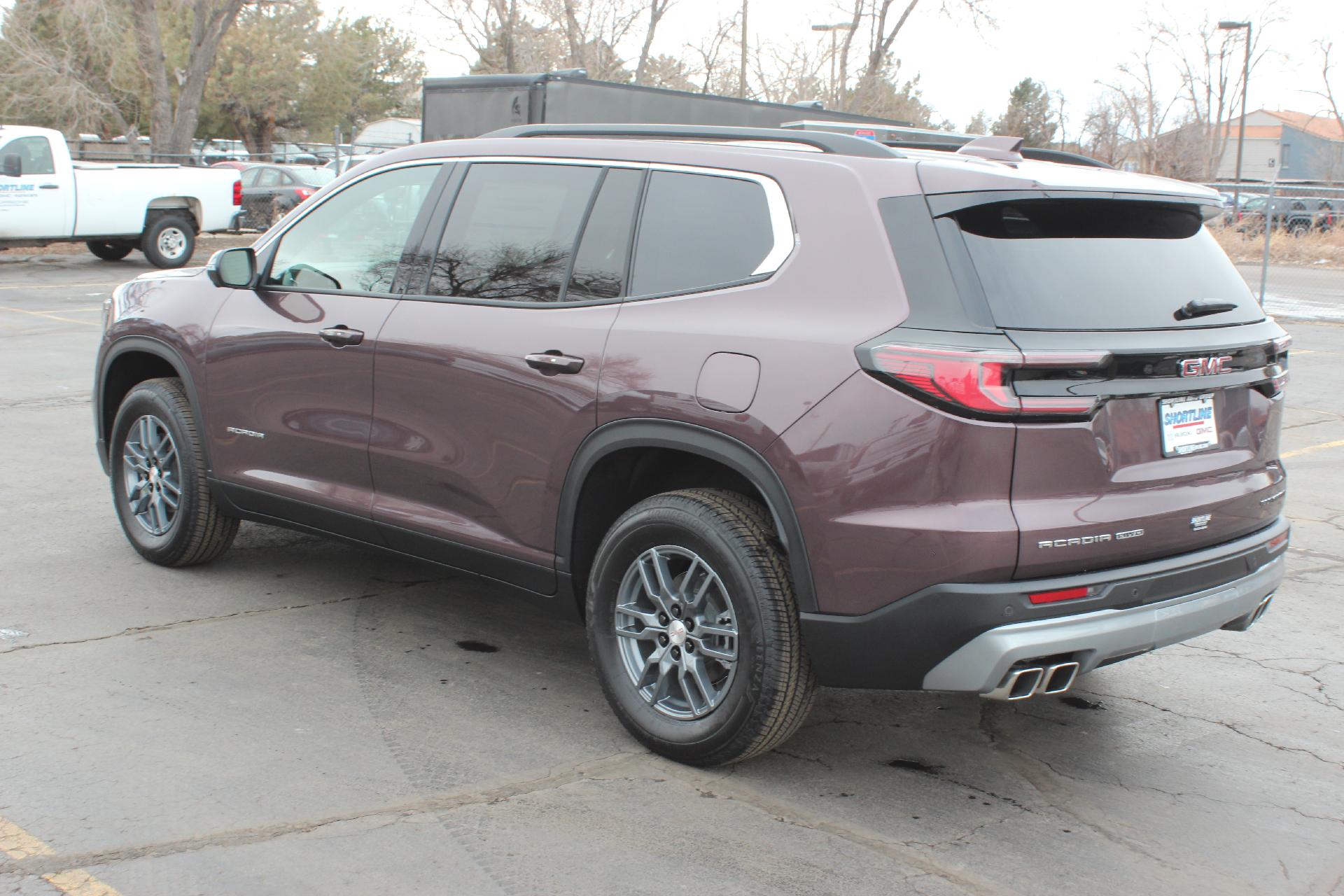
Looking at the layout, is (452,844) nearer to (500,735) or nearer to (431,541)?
(500,735)

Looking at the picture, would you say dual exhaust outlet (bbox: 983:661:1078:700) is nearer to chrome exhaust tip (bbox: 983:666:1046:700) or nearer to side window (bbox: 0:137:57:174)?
chrome exhaust tip (bbox: 983:666:1046:700)

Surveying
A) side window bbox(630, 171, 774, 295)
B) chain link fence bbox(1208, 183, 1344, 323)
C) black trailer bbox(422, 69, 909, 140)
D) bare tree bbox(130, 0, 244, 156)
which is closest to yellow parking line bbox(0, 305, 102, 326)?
black trailer bbox(422, 69, 909, 140)

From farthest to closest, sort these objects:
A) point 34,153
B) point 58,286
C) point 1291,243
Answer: point 1291,243 < point 34,153 < point 58,286

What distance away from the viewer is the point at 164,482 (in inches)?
227

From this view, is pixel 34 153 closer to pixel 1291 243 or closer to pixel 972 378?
pixel 972 378

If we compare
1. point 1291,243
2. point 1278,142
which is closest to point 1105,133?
point 1291,243

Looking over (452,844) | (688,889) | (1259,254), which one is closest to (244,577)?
(452,844)

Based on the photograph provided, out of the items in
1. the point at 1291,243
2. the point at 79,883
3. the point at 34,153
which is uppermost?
the point at 34,153

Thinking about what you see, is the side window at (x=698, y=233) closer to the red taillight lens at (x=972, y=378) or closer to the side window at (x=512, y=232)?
the side window at (x=512, y=232)

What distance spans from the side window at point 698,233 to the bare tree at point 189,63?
93.0 feet

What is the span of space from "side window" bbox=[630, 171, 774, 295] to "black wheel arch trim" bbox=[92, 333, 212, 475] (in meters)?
2.34

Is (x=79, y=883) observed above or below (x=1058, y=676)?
below

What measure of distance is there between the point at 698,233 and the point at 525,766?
1.64 m

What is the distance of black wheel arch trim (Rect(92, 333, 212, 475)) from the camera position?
551 cm
